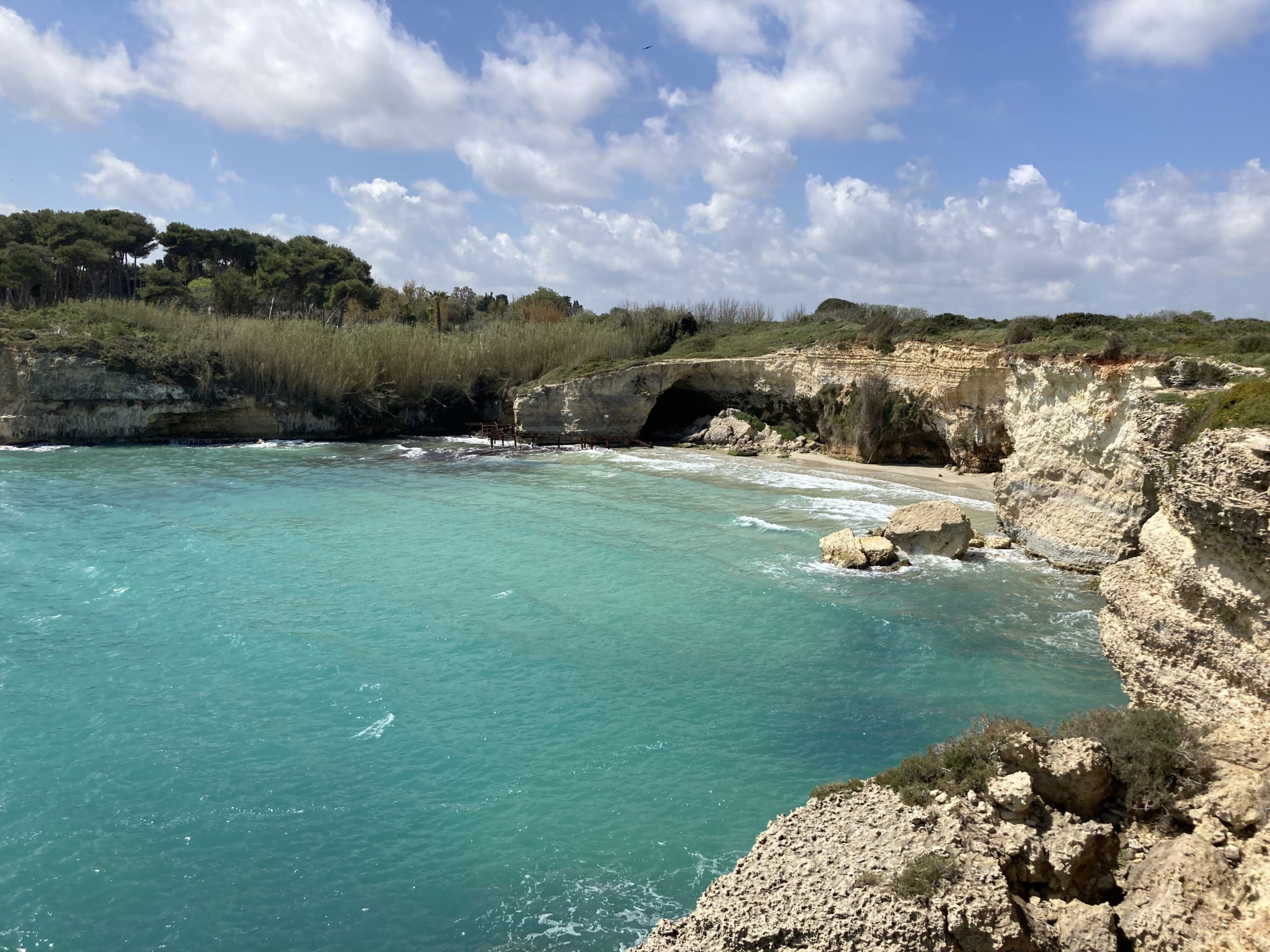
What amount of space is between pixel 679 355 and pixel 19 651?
33254 millimetres

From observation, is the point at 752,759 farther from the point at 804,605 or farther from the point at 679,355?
the point at 679,355

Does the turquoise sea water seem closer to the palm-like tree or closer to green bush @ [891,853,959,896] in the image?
green bush @ [891,853,959,896]

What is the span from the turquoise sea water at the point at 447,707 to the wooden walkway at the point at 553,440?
1861 cm

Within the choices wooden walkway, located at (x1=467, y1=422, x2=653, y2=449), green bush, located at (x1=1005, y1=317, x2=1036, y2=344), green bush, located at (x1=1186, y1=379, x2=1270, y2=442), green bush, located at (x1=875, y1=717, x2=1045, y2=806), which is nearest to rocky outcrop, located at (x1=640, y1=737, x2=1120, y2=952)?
green bush, located at (x1=875, y1=717, x2=1045, y2=806)

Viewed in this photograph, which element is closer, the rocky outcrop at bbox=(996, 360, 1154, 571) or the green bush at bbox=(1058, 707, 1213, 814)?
the green bush at bbox=(1058, 707, 1213, 814)

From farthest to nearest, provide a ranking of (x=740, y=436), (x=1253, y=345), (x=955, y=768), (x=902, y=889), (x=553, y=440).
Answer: (x=553, y=440) < (x=740, y=436) < (x=1253, y=345) < (x=955, y=768) < (x=902, y=889)

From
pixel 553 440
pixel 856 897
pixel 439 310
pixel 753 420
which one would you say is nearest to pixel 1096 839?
pixel 856 897

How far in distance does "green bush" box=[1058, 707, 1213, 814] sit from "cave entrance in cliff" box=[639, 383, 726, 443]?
35.0 m

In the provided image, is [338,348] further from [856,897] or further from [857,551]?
[856,897]

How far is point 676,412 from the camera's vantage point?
44.4 meters

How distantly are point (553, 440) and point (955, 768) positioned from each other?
3467 centimetres

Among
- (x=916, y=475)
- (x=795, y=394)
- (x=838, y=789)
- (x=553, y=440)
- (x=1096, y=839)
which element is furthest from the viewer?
(x=553, y=440)

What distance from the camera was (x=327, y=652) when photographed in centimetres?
1262

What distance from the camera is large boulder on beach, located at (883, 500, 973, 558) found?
17984 mm
